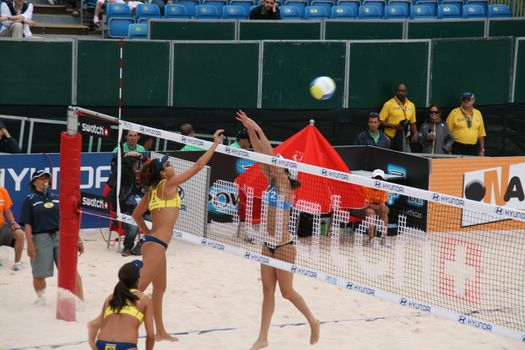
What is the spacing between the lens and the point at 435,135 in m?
16.6

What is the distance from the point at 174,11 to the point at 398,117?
4.72 metres

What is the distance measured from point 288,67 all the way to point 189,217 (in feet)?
17.5

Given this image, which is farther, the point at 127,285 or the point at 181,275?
the point at 181,275

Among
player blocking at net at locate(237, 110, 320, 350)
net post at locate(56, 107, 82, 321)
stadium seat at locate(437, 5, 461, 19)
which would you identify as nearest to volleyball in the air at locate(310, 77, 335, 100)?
player blocking at net at locate(237, 110, 320, 350)

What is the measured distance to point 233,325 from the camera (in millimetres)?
10625

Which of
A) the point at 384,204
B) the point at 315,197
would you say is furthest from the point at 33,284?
the point at 384,204

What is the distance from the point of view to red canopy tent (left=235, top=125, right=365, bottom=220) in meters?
12.5

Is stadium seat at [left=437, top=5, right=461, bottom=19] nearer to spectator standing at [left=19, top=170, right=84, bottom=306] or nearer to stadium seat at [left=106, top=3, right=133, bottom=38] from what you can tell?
stadium seat at [left=106, top=3, right=133, bottom=38]

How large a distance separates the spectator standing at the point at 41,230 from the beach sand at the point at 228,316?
0.93 ft

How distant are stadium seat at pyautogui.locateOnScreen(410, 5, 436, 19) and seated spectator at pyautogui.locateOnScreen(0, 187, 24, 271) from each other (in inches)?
407

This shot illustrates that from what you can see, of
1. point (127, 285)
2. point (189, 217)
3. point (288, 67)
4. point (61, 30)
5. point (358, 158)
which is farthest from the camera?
point (61, 30)

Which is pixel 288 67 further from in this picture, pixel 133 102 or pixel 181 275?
pixel 181 275

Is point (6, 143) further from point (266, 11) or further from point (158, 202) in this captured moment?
point (158, 202)

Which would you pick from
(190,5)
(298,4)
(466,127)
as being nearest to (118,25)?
(190,5)
